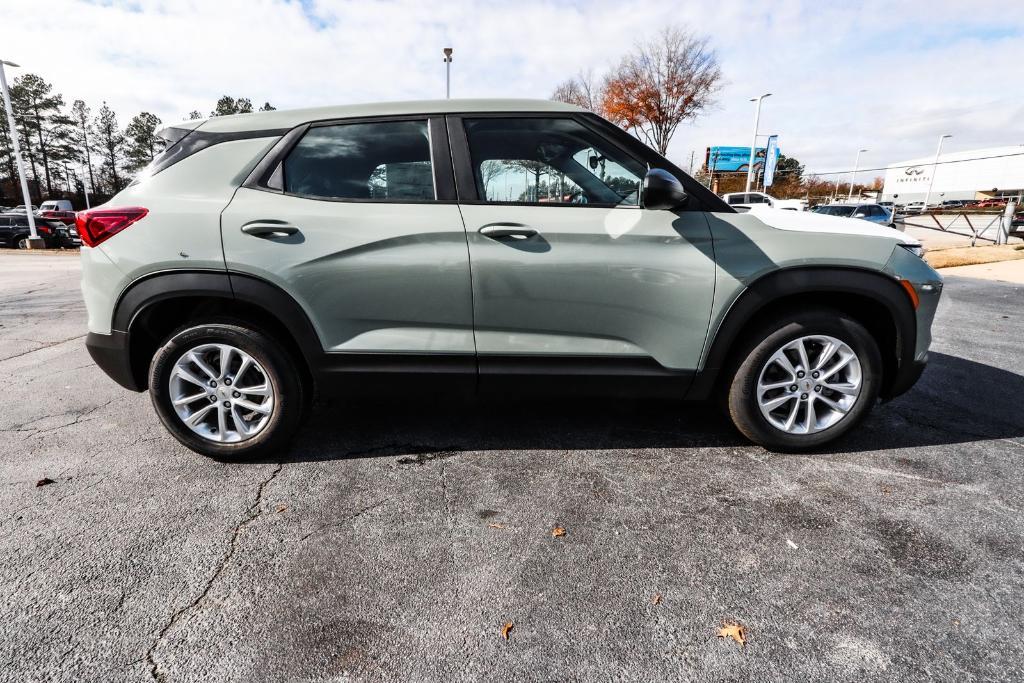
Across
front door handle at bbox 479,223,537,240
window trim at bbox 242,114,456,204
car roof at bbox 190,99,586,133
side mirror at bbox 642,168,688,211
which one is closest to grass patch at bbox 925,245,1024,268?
side mirror at bbox 642,168,688,211

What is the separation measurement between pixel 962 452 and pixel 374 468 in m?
3.23

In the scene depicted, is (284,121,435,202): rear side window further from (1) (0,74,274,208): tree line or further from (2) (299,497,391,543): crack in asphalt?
(1) (0,74,274,208): tree line

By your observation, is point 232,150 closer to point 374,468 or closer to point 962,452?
point 374,468

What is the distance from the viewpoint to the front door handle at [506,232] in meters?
2.50

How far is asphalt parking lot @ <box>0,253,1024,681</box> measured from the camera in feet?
5.37

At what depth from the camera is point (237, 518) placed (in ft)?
7.61

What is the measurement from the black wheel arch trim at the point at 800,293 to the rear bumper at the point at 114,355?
2884 millimetres

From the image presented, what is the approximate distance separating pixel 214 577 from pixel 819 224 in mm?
3163

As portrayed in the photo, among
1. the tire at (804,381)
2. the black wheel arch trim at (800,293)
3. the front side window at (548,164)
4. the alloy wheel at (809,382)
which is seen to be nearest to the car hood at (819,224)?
the black wheel arch trim at (800,293)

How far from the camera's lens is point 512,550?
2.11m

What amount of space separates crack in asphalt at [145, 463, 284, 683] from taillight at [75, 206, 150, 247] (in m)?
1.39

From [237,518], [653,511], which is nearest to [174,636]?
[237,518]

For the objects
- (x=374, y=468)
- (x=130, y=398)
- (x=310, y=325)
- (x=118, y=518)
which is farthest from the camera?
(x=130, y=398)

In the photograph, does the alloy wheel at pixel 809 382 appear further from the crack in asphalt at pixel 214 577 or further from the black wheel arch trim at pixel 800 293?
the crack in asphalt at pixel 214 577
